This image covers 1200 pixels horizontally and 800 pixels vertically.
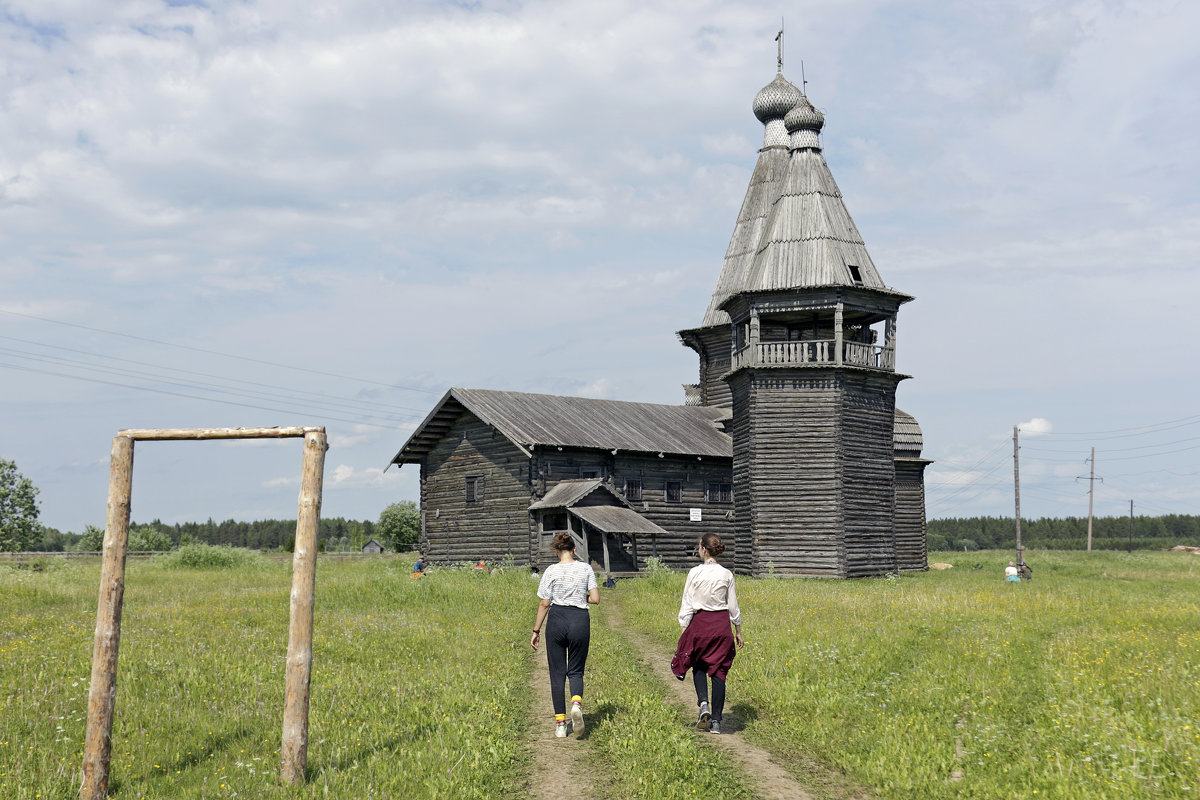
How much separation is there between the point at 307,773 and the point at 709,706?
4167mm

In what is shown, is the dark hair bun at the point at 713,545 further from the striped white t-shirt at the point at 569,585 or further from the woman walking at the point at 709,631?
the striped white t-shirt at the point at 569,585

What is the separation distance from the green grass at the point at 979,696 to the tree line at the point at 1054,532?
443ft

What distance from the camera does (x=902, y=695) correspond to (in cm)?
1027

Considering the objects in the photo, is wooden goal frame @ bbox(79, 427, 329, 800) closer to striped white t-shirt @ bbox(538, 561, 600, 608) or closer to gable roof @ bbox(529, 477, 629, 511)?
striped white t-shirt @ bbox(538, 561, 600, 608)

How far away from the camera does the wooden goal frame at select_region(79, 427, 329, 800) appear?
7559 millimetres

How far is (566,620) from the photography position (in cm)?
927

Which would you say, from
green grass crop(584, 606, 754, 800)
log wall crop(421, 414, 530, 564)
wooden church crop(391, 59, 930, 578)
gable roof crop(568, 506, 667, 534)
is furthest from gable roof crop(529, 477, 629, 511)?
green grass crop(584, 606, 754, 800)

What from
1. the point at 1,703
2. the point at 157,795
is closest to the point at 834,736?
the point at 157,795

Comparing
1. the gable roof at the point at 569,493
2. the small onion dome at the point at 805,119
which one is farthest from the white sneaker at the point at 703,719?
the small onion dome at the point at 805,119

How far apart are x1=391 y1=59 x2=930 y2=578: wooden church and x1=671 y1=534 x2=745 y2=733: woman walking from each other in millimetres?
22042

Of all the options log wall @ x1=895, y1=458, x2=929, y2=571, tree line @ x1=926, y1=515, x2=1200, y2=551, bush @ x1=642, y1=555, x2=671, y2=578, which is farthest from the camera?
tree line @ x1=926, y1=515, x2=1200, y2=551

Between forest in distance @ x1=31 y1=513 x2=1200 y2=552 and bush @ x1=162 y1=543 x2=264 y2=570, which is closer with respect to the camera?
bush @ x1=162 y1=543 x2=264 y2=570

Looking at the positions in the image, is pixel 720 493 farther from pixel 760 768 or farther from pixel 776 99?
pixel 760 768

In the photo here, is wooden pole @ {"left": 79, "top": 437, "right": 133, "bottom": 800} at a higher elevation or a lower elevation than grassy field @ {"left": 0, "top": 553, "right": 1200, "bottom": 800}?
higher
